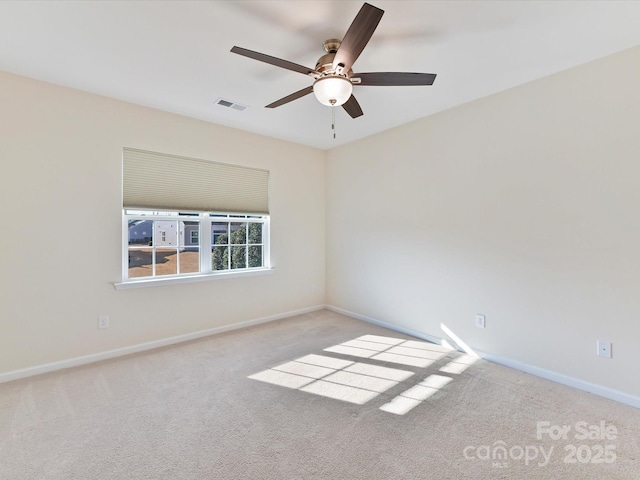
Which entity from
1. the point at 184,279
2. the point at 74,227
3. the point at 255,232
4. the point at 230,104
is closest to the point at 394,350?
the point at 255,232

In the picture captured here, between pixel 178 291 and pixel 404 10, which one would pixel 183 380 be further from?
pixel 404 10

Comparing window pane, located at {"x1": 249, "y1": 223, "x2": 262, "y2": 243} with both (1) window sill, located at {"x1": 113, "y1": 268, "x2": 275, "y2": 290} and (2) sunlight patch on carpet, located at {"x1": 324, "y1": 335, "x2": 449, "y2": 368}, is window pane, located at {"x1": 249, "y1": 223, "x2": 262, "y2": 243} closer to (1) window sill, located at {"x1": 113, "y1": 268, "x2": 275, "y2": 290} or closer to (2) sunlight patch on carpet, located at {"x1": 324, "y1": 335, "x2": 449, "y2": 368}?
(1) window sill, located at {"x1": 113, "y1": 268, "x2": 275, "y2": 290}

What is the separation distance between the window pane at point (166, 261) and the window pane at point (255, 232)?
1.00 metres

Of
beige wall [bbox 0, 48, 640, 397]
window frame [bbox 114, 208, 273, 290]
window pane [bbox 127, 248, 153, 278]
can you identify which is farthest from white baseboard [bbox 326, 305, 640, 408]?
window pane [bbox 127, 248, 153, 278]

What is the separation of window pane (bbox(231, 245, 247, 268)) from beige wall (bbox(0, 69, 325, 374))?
A: 1.06 feet

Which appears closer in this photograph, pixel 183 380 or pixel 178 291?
pixel 183 380

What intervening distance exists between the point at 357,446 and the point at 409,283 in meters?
2.17

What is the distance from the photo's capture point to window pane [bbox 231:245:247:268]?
13.0 feet

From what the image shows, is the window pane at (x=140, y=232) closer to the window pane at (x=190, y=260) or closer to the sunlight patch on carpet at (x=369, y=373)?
the window pane at (x=190, y=260)

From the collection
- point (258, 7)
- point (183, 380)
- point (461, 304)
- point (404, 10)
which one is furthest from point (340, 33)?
point (183, 380)

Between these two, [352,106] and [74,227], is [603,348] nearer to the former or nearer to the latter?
[352,106]

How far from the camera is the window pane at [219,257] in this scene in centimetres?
375

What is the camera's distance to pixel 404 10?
5.79 ft

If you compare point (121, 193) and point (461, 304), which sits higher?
point (121, 193)
